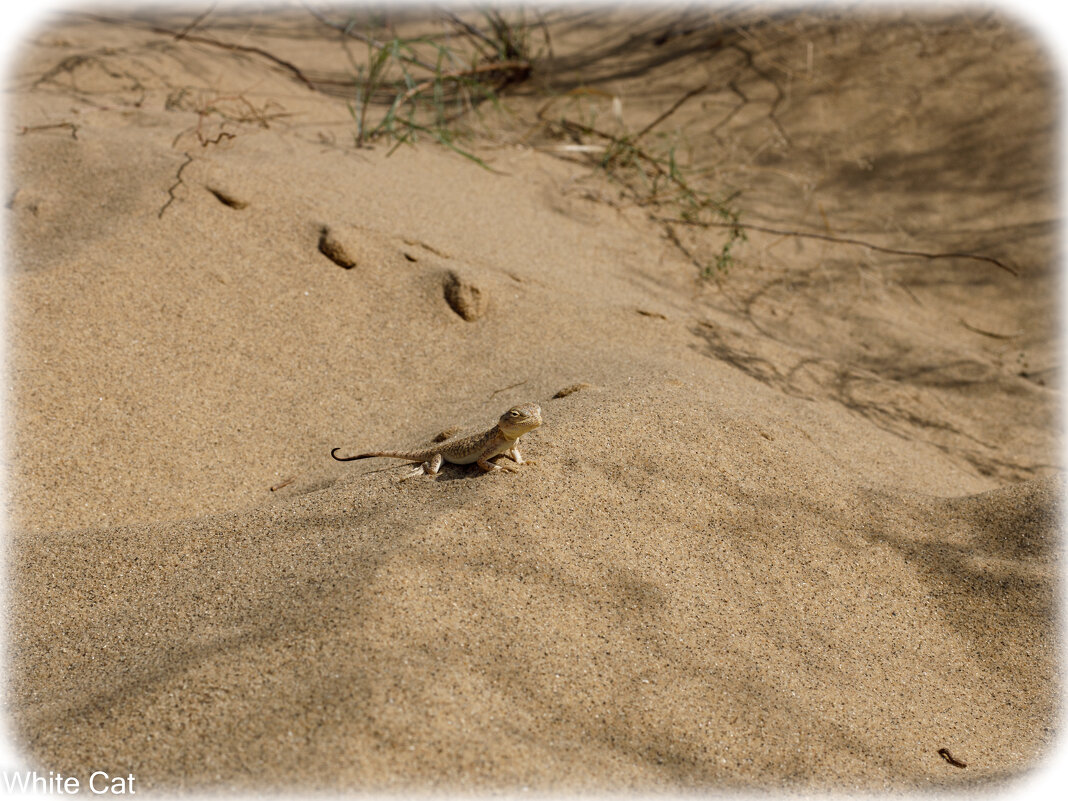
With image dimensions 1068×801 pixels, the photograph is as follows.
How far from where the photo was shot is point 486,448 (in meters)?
3.03

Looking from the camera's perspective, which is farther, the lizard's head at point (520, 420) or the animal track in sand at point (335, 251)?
the animal track in sand at point (335, 251)

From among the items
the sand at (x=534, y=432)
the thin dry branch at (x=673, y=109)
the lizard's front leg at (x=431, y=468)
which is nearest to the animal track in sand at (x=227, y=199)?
the sand at (x=534, y=432)

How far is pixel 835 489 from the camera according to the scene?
3182 mm

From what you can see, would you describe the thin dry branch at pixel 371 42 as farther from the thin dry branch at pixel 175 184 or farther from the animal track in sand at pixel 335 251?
the animal track in sand at pixel 335 251

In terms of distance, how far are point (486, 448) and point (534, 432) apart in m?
0.22

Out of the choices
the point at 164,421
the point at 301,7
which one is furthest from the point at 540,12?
the point at 164,421

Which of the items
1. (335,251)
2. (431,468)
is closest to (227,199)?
(335,251)

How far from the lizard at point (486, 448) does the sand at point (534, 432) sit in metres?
0.08

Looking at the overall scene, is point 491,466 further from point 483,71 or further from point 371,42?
point 483,71

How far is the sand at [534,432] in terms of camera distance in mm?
2160

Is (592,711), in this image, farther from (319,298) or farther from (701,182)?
(701,182)

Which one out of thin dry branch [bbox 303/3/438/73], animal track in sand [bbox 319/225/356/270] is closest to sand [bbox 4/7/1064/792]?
animal track in sand [bbox 319/225/356/270]

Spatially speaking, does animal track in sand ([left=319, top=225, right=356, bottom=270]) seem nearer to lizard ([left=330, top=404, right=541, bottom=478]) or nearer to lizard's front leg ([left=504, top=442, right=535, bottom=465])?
lizard ([left=330, top=404, right=541, bottom=478])

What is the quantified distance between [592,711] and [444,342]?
247 cm
